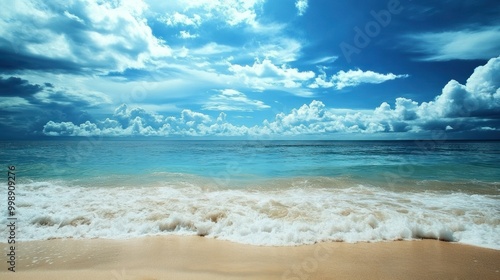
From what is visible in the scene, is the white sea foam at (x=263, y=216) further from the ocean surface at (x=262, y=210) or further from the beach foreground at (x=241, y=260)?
the beach foreground at (x=241, y=260)

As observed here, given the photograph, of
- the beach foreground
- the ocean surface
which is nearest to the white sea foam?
the ocean surface

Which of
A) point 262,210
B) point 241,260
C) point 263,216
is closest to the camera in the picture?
point 241,260

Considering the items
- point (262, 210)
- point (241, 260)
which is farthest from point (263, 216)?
point (241, 260)

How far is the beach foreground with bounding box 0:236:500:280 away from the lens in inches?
181

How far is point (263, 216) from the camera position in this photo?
7719 millimetres

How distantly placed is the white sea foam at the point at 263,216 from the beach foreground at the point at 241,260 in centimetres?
44

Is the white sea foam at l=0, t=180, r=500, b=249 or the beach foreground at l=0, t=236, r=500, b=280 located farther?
the white sea foam at l=0, t=180, r=500, b=249

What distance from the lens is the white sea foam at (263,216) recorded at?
6508mm

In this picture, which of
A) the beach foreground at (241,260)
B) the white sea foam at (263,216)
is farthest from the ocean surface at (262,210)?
the beach foreground at (241,260)

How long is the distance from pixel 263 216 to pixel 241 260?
8.63 ft

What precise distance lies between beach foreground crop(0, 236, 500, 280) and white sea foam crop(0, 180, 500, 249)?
0.44m

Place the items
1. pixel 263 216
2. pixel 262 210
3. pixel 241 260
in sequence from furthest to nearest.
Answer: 1. pixel 262 210
2. pixel 263 216
3. pixel 241 260

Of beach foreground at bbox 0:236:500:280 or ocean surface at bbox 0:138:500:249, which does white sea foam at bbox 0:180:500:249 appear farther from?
beach foreground at bbox 0:236:500:280

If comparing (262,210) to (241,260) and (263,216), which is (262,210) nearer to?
(263,216)
